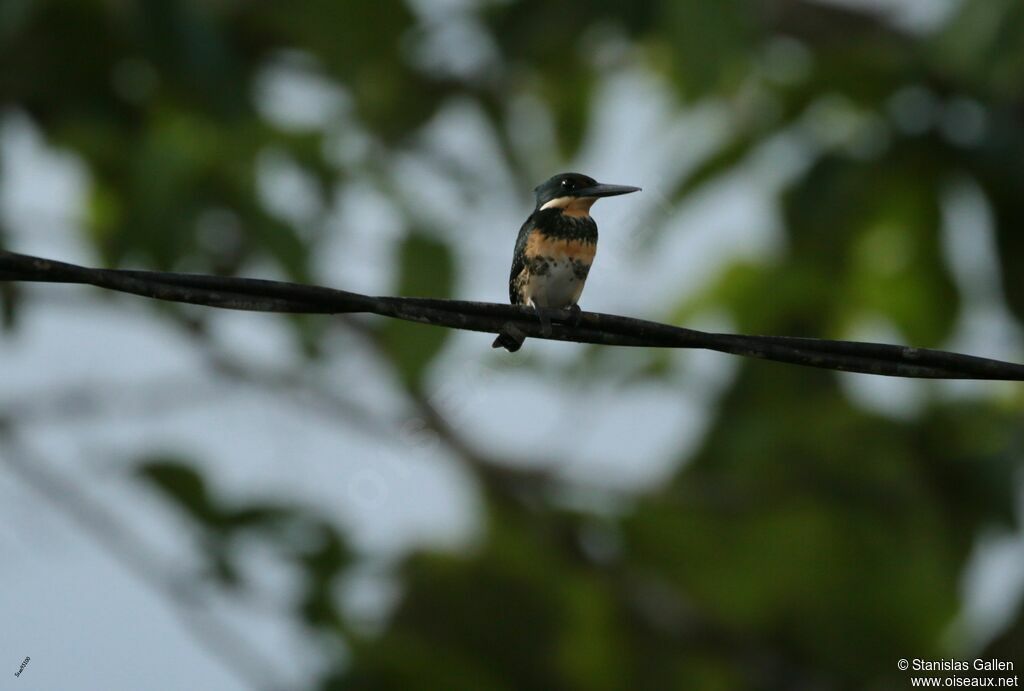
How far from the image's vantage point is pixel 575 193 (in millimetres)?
5152

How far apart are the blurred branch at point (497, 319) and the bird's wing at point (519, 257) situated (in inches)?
60.4

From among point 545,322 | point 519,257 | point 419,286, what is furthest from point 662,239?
point 545,322

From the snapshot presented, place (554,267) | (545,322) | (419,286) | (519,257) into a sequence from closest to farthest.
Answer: (545,322) → (554,267) → (519,257) → (419,286)

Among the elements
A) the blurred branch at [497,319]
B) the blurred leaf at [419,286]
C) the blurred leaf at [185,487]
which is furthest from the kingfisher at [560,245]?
the blurred leaf at [185,487]

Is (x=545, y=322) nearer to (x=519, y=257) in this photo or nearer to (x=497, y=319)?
(x=497, y=319)

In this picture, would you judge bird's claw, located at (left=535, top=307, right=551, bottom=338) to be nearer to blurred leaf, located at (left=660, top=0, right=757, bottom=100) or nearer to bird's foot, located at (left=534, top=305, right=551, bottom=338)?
bird's foot, located at (left=534, top=305, right=551, bottom=338)

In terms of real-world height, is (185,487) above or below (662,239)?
below

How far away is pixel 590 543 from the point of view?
10820 mm

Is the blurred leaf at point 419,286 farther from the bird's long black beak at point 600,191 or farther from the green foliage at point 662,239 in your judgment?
the bird's long black beak at point 600,191

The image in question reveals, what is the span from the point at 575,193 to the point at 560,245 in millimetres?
229

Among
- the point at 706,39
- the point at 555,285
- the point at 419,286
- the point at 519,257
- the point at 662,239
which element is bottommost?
the point at 555,285

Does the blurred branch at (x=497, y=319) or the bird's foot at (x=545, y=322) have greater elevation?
the bird's foot at (x=545, y=322)

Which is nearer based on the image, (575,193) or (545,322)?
(545,322)

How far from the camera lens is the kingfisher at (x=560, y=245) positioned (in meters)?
5.04
